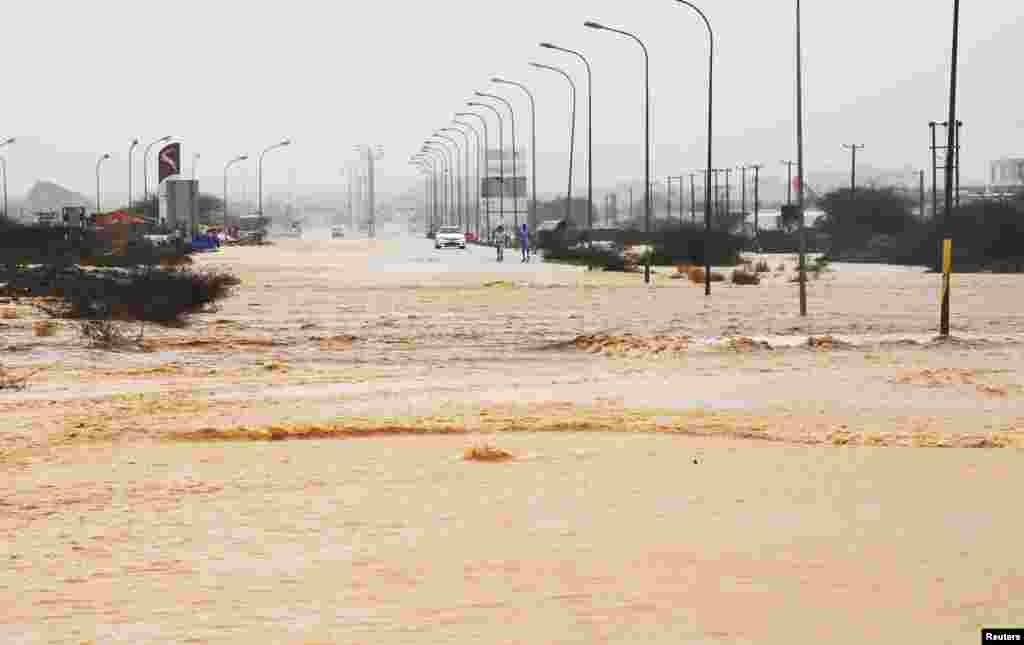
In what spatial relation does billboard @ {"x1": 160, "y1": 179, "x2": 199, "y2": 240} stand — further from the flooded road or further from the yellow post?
the yellow post

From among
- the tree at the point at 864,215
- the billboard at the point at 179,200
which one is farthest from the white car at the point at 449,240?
the tree at the point at 864,215

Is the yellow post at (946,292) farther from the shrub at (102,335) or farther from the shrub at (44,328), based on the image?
the shrub at (44,328)

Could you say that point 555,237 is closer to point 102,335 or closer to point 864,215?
point 864,215

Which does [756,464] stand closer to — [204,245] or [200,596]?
[200,596]

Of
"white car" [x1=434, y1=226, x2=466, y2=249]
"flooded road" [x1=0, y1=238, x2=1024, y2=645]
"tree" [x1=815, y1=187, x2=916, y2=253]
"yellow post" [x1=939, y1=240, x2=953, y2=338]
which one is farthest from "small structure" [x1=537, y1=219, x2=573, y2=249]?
"flooded road" [x1=0, y1=238, x2=1024, y2=645]

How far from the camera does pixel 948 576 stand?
394 inches

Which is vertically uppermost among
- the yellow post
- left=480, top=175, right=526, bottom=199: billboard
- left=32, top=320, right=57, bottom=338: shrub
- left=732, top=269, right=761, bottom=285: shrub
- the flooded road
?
left=480, top=175, right=526, bottom=199: billboard

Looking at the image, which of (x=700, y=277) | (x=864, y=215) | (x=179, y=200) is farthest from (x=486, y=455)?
(x=864, y=215)

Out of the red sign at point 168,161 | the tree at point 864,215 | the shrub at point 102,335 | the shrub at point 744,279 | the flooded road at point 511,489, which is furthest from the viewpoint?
the tree at point 864,215

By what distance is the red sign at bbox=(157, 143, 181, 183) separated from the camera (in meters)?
97.0

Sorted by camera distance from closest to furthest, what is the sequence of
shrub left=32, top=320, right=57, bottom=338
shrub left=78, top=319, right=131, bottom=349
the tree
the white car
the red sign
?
1. shrub left=78, top=319, right=131, bottom=349
2. shrub left=32, top=320, right=57, bottom=338
3. the red sign
4. the white car
5. the tree

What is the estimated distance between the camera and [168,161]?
98500 millimetres

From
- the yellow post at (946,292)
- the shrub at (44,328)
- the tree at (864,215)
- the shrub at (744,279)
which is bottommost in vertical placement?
the shrub at (744,279)

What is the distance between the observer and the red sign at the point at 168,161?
9699 centimetres
